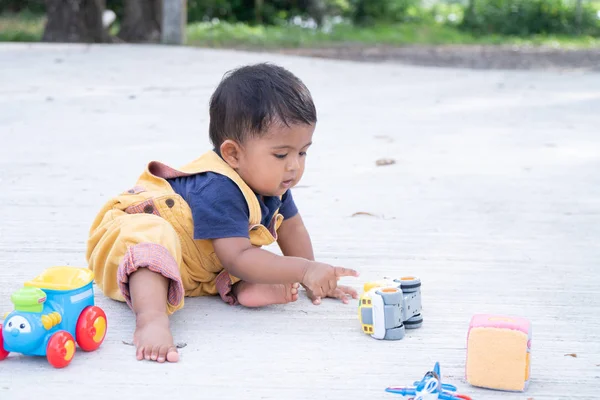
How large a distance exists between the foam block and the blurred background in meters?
13.3

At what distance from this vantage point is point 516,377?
2094 millimetres

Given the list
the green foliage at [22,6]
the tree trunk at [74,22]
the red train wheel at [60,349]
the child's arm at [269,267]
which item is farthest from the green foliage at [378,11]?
the red train wheel at [60,349]

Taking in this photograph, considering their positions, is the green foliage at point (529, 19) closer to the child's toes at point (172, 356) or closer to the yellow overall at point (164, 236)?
the yellow overall at point (164, 236)

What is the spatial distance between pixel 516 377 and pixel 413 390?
28 centimetres

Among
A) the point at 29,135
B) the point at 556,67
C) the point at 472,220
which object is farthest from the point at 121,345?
the point at 556,67

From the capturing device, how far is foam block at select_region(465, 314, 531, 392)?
2.08 metres

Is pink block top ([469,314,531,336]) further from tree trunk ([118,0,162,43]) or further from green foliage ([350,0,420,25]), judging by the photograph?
Result: green foliage ([350,0,420,25])

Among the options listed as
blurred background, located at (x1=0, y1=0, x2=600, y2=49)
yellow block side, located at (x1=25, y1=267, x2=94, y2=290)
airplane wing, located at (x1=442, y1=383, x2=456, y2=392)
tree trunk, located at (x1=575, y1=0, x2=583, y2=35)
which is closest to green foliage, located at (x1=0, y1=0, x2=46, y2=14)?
blurred background, located at (x1=0, y1=0, x2=600, y2=49)

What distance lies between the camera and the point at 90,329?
7.32ft

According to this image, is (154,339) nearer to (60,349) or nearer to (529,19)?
(60,349)

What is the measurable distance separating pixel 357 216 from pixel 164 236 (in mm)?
1431

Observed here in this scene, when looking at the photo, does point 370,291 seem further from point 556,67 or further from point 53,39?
point 53,39

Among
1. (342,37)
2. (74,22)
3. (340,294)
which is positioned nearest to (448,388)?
(340,294)

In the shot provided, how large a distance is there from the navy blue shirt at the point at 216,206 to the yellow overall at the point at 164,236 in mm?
23
